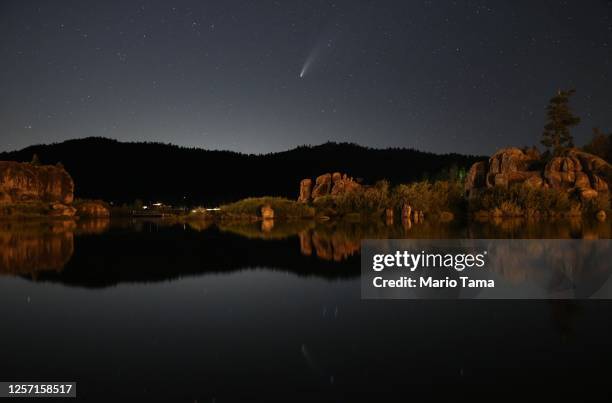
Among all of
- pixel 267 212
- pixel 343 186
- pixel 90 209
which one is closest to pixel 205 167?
pixel 90 209

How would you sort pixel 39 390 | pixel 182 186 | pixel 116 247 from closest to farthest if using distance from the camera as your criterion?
pixel 39 390
pixel 116 247
pixel 182 186

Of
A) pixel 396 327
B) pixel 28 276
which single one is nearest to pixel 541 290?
pixel 396 327

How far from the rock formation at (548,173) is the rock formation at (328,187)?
13259 millimetres

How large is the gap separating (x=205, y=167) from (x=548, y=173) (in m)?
89.4

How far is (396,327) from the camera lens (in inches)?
277

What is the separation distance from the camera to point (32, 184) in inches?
1860

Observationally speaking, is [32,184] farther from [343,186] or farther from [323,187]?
[343,186]

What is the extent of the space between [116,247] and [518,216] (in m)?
37.4

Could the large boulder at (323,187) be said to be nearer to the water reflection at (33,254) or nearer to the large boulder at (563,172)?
the large boulder at (563,172)

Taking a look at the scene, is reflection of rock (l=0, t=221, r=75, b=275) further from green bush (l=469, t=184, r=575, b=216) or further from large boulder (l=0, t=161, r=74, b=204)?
green bush (l=469, t=184, r=575, b=216)

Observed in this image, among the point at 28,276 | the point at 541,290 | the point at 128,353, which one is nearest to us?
the point at 128,353

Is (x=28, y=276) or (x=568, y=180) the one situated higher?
(x=568, y=180)

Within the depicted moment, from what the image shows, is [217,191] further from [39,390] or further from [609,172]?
[39,390]

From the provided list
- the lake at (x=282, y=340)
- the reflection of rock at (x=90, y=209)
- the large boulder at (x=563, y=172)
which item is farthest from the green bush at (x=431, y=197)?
the lake at (x=282, y=340)
